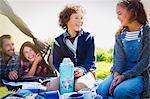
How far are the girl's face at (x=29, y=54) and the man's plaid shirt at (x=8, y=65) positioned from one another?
59 millimetres

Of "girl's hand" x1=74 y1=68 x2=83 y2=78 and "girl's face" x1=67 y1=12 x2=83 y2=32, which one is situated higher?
"girl's face" x1=67 y1=12 x2=83 y2=32

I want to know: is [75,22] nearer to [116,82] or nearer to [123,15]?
[123,15]

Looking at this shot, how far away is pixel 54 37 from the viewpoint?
87.7 inches

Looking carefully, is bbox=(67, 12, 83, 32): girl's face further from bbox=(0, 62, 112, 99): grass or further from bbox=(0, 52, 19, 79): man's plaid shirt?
bbox=(0, 52, 19, 79): man's plaid shirt

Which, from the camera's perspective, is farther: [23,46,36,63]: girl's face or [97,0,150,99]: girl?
[23,46,36,63]: girl's face

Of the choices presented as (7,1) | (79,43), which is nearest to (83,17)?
(79,43)

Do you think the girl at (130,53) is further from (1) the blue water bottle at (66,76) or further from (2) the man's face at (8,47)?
(2) the man's face at (8,47)

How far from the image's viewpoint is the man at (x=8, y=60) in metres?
2.26

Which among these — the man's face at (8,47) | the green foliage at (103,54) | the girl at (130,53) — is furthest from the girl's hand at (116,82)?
the man's face at (8,47)

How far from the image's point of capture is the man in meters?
2.26

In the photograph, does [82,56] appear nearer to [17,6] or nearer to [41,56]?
[41,56]

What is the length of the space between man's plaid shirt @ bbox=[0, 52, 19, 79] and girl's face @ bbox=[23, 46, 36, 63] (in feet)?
0.19

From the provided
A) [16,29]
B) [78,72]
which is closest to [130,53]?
[78,72]

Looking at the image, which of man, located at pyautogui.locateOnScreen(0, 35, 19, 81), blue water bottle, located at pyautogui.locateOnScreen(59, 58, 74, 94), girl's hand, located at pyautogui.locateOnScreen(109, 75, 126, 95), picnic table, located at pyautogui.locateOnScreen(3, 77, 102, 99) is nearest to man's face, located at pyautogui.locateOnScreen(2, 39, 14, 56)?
man, located at pyautogui.locateOnScreen(0, 35, 19, 81)
